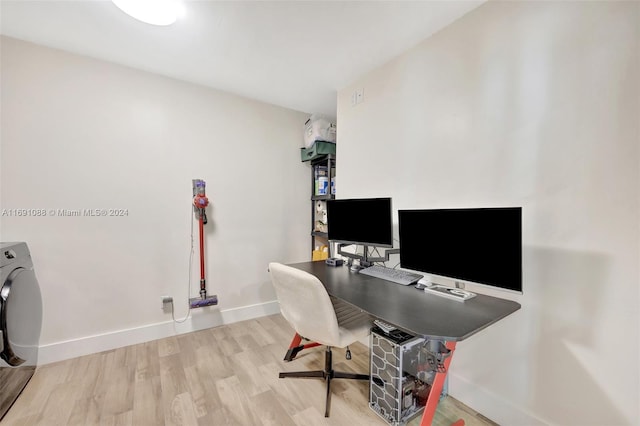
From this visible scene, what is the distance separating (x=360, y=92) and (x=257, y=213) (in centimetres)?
158

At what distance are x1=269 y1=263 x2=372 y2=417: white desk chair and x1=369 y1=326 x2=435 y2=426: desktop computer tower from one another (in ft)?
0.48

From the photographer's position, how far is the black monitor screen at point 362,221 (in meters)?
1.73

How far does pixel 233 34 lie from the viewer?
67.7 inches

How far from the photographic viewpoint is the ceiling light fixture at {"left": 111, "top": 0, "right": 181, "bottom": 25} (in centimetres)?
145

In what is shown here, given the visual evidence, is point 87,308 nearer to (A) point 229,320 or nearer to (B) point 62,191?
(B) point 62,191

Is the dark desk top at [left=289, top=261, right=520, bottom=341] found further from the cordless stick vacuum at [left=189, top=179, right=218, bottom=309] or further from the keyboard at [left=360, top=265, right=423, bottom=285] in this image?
the cordless stick vacuum at [left=189, top=179, right=218, bottom=309]

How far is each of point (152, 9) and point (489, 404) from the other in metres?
2.94

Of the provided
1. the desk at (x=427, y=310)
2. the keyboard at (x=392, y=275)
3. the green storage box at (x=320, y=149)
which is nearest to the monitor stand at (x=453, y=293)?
the desk at (x=427, y=310)

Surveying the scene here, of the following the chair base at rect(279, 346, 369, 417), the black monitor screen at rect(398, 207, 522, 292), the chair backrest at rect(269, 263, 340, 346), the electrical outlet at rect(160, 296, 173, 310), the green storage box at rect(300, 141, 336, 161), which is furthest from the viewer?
the green storage box at rect(300, 141, 336, 161)

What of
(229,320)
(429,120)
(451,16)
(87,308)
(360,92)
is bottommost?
(229,320)

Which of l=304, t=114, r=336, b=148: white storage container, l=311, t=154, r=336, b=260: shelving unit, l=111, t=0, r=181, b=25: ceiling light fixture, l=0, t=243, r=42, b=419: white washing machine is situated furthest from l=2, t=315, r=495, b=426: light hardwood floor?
l=111, t=0, r=181, b=25: ceiling light fixture

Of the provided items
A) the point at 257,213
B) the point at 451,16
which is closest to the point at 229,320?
the point at 257,213

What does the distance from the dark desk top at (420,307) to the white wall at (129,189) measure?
1.46m

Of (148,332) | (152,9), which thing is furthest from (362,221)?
(148,332)
